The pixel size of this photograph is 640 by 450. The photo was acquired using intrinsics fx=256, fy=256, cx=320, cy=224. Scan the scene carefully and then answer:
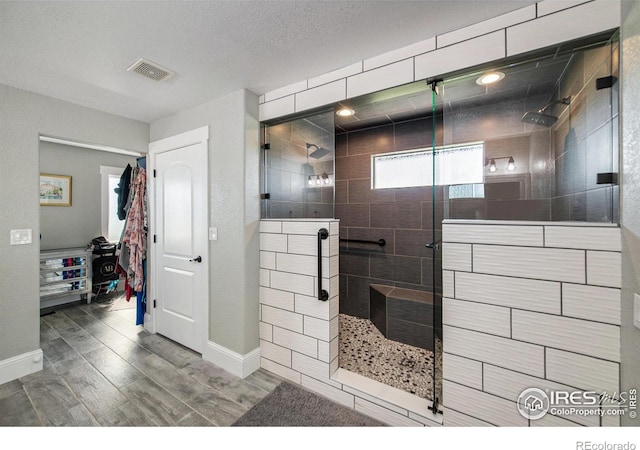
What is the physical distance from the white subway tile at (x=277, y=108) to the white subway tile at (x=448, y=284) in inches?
63.4

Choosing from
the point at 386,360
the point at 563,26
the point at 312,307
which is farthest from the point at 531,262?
the point at 386,360

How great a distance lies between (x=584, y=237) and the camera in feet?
3.66

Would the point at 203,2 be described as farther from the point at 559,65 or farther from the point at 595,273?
the point at 595,273

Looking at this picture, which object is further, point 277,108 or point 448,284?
point 277,108

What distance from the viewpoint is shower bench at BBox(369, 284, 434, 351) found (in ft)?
8.04

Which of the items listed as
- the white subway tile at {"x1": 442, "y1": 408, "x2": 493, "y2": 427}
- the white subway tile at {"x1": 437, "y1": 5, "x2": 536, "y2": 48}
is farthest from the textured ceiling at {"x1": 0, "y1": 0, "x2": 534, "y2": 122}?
the white subway tile at {"x1": 442, "y1": 408, "x2": 493, "y2": 427}

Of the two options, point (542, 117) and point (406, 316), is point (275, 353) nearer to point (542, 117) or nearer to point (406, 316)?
point (406, 316)

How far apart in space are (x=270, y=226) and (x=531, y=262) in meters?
1.71

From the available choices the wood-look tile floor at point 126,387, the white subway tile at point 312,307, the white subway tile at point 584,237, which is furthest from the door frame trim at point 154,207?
the white subway tile at point 584,237

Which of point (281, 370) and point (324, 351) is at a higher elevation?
point (324, 351)

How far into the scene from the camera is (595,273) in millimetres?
1095

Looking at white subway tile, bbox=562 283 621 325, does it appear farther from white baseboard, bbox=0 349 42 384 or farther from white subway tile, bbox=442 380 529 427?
white baseboard, bbox=0 349 42 384

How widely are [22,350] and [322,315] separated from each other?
2.50 m

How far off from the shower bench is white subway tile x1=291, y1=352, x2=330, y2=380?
105 centimetres
